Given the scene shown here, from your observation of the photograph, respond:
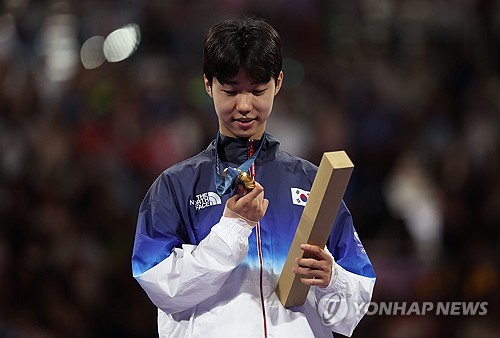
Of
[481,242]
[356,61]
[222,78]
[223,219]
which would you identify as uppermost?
[222,78]

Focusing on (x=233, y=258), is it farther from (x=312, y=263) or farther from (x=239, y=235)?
(x=312, y=263)

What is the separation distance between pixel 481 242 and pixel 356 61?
6.70 ft

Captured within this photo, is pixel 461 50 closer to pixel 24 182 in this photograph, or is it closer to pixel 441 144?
pixel 441 144

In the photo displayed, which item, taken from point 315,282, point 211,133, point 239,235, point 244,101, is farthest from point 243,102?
point 211,133

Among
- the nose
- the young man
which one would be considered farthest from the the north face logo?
the nose

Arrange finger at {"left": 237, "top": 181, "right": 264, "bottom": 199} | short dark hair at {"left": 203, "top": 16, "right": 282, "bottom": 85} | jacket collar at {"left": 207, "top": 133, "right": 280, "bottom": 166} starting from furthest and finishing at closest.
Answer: jacket collar at {"left": 207, "top": 133, "right": 280, "bottom": 166} < short dark hair at {"left": 203, "top": 16, "right": 282, "bottom": 85} < finger at {"left": 237, "top": 181, "right": 264, "bottom": 199}

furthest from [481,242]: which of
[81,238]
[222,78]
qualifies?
[222,78]

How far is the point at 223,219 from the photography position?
2424 mm

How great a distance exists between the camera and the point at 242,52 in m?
2.50

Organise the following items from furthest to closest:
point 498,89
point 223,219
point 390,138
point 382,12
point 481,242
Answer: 1. point 382,12
2. point 498,89
3. point 390,138
4. point 481,242
5. point 223,219

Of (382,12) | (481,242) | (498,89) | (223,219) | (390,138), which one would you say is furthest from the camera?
(382,12)

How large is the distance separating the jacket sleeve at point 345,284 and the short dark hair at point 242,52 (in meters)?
0.45

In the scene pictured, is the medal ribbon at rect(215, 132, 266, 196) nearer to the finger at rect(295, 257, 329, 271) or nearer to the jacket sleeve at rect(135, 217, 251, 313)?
the jacket sleeve at rect(135, 217, 251, 313)

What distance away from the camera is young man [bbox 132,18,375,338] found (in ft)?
7.97
